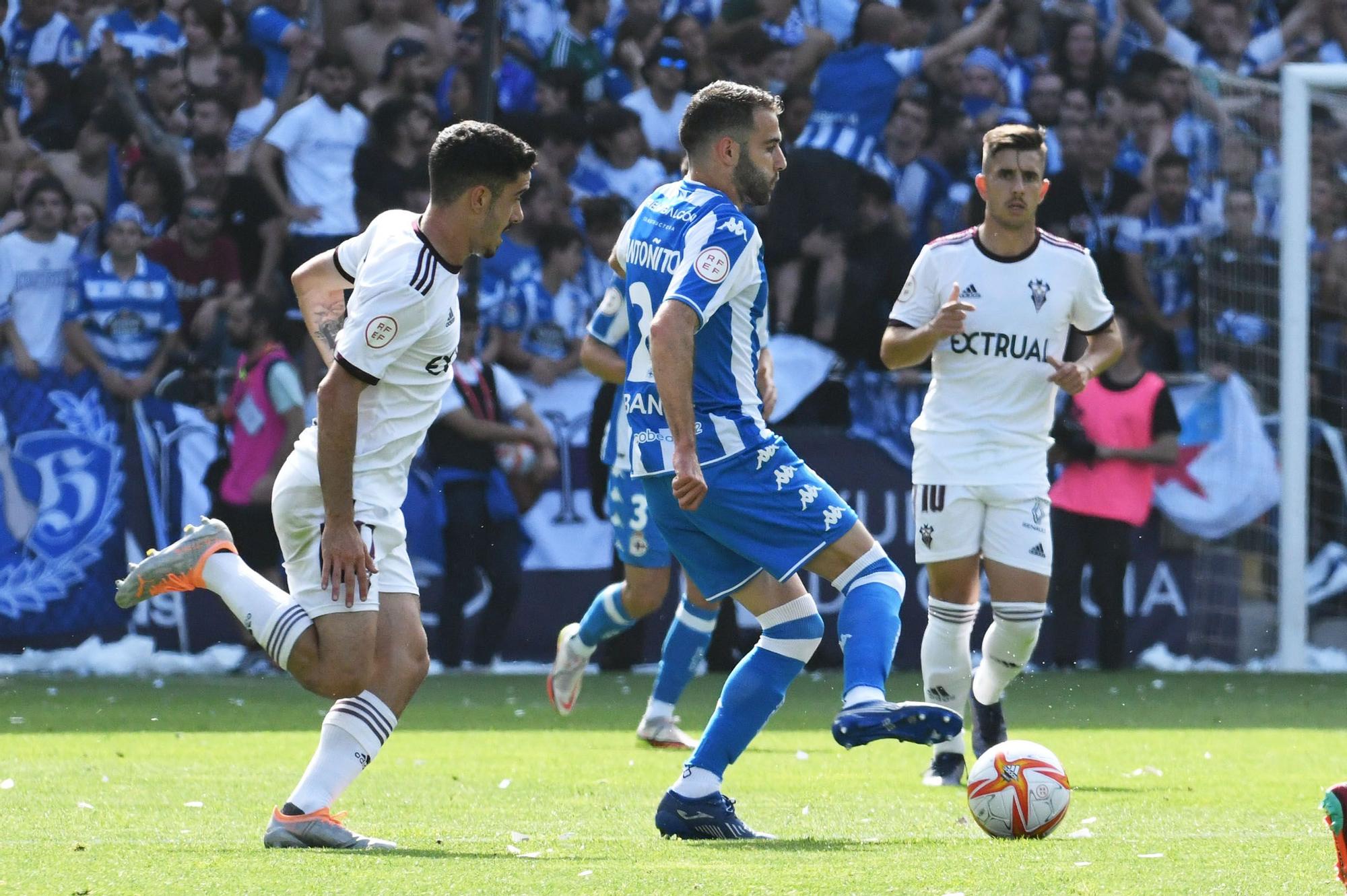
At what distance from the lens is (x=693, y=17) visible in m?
13.6

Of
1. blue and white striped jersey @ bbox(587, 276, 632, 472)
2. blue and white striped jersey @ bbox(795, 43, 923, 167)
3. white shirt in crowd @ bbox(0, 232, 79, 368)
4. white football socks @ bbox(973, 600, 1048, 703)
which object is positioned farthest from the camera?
blue and white striped jersey @ bbox(795, 43, 923, 167)

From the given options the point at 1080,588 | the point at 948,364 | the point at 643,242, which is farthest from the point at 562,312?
the point at 643,242

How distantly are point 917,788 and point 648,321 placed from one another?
2.44 metres

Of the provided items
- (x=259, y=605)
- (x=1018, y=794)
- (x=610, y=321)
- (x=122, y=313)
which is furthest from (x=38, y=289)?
(x=1018, y=794)

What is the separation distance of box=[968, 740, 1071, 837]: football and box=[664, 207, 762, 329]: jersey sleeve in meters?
1.55

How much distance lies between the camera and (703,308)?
5332 millimetres

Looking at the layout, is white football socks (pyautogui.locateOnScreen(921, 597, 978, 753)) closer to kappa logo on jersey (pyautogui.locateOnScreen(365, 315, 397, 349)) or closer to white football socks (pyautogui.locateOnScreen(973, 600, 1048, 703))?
white football socks (pyautogui.locateOnScreen(973, 600, 1048, 703))

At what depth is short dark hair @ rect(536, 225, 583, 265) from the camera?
12.8 metres

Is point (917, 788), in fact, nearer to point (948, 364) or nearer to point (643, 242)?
point (948, 364)

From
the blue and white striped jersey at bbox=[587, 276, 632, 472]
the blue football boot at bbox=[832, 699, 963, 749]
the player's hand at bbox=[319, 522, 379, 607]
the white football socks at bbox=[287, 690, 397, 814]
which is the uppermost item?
the blue and white striped jersey at bbox=[587, 276, 632, 472]

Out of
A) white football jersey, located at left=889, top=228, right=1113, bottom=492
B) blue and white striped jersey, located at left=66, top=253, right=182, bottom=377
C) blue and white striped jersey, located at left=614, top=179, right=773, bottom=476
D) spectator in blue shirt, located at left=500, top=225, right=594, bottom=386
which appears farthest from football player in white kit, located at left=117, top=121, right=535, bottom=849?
blue and white striped jersey, located at left=66, top=253, right=182, bottom=377

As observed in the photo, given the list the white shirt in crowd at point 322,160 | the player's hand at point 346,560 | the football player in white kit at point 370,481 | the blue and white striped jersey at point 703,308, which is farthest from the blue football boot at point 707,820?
the white shirt in crowd at point 322,160

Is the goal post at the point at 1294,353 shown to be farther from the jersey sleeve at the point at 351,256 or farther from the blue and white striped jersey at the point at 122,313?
the jersey sleeve at the point at 351,256

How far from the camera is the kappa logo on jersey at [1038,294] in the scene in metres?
7.46
